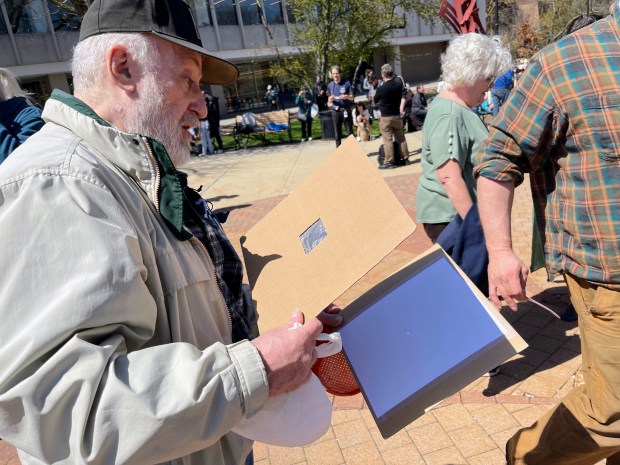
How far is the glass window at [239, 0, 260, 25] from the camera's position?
31061 millimetres

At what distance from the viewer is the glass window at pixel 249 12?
3106 cm

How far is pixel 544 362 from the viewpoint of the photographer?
130 inches

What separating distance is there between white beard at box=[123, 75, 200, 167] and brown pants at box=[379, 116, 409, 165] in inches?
341

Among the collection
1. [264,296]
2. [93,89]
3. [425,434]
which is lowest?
[425,434]

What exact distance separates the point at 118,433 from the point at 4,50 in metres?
30.1

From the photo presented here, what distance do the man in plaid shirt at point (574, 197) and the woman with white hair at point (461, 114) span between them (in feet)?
2.81

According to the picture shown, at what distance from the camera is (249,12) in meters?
31.5

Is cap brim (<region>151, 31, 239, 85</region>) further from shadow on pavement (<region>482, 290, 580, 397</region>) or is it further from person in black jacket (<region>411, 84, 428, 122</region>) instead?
person in black jacket (<region>411, 84, 428, 122</region>)

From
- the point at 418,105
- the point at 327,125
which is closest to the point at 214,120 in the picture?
the point at 327,125

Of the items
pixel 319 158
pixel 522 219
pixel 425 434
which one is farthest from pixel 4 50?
pixel 425 434

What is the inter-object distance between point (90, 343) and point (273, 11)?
34.2 metres

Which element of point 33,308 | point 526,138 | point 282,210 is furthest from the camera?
point 526,138

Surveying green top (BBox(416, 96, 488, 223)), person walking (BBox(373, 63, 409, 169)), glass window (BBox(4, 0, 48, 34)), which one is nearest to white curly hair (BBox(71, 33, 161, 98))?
green top (BBox(416, 96, 488, 223))

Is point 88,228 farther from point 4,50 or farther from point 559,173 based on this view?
point 4,50
